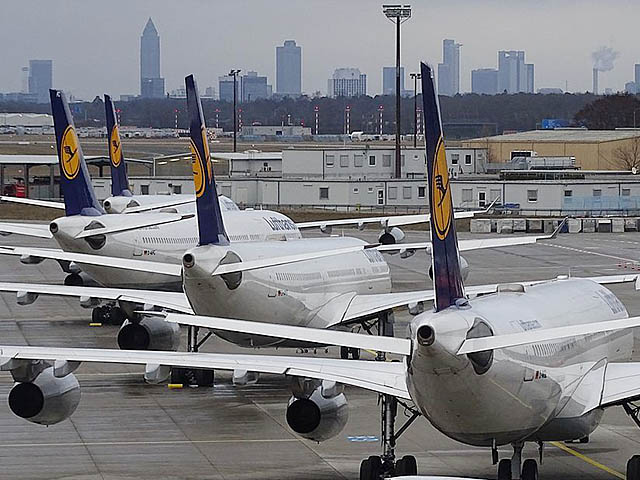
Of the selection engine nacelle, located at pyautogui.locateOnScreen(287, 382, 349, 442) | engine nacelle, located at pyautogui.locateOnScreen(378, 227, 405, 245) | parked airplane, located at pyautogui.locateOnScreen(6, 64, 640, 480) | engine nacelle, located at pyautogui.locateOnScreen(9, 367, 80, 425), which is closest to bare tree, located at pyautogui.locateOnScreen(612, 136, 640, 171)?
engine nacelle, located at pyautogui.locateOnScreen(378, 227, 405, 245)

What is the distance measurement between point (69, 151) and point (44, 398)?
2624 cm

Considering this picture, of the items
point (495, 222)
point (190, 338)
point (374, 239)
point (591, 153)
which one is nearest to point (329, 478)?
point (190, 338)

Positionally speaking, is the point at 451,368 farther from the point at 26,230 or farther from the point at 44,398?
the point at 26,230

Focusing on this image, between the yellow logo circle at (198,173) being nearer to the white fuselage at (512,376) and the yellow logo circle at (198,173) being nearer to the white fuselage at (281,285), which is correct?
the white fuselage at (281,285)

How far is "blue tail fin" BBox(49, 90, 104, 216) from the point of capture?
153 feet

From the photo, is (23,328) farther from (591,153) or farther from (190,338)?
(591,153)

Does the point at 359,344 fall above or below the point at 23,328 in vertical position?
above

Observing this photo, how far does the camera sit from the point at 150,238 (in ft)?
159

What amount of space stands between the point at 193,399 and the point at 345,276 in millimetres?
6759

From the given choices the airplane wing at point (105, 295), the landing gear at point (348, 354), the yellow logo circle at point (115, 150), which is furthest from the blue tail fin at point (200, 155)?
the yellow logo circle at point (115, 150)

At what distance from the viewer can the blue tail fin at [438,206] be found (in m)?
20.1

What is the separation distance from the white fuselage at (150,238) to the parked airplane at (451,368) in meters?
23.0

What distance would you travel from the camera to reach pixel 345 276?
38156 millimetres

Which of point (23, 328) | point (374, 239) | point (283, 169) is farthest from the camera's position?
point (283, 169)
